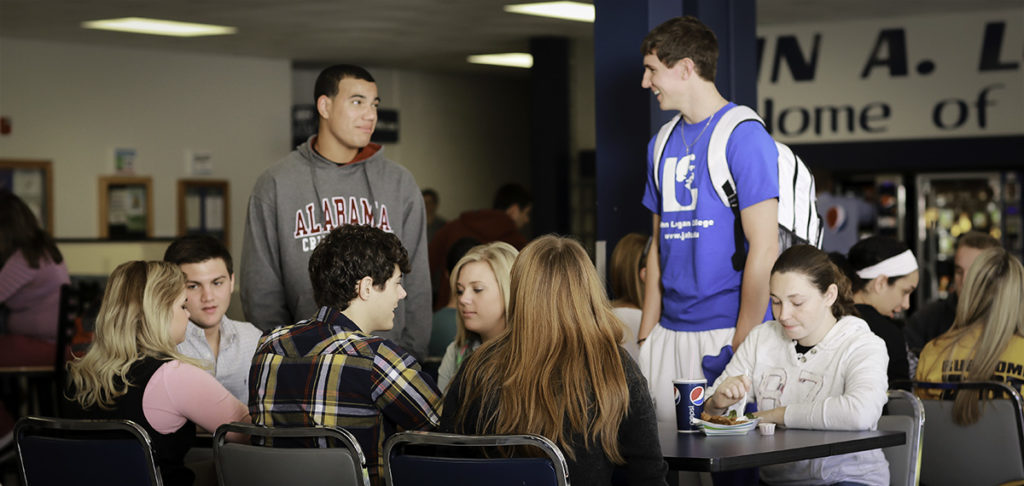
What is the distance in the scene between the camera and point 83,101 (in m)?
10.9

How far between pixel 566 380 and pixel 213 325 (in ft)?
5.85

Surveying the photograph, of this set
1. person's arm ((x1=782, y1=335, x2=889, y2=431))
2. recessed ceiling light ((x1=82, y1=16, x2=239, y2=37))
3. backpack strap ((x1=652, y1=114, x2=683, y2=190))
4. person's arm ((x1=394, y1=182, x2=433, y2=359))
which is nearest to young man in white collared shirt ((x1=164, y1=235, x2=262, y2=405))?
person's arm ((x1=394, y1=182, x2=433, y2=359))

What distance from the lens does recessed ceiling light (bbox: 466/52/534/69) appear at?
12.3m

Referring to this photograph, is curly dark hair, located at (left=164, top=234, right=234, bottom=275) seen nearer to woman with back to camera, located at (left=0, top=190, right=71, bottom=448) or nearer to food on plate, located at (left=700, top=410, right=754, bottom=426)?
food on plate, located at (left=700, top=410, right=754, bottom=426)

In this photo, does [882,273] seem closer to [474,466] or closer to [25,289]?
[474,466]

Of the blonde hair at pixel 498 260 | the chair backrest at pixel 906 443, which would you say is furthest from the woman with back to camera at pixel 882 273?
the blonde hair at pixel 498 260

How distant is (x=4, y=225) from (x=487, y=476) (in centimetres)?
498

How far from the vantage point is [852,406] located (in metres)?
3.06

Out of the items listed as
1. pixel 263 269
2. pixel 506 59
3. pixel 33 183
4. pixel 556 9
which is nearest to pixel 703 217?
pixel 263 269

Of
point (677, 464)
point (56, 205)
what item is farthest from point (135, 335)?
point (56, 205)

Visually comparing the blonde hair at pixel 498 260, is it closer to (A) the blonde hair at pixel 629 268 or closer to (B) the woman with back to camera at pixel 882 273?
(A) the blonde hair at pixel 629 268

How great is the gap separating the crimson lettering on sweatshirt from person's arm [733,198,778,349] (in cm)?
126

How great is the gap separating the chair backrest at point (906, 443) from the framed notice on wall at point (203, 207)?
9.22 meters

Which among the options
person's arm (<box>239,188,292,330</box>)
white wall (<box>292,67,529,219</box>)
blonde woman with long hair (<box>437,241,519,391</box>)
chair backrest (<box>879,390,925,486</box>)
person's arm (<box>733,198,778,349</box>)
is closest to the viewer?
chair backrest (<box>879,390,925,486</box>)
